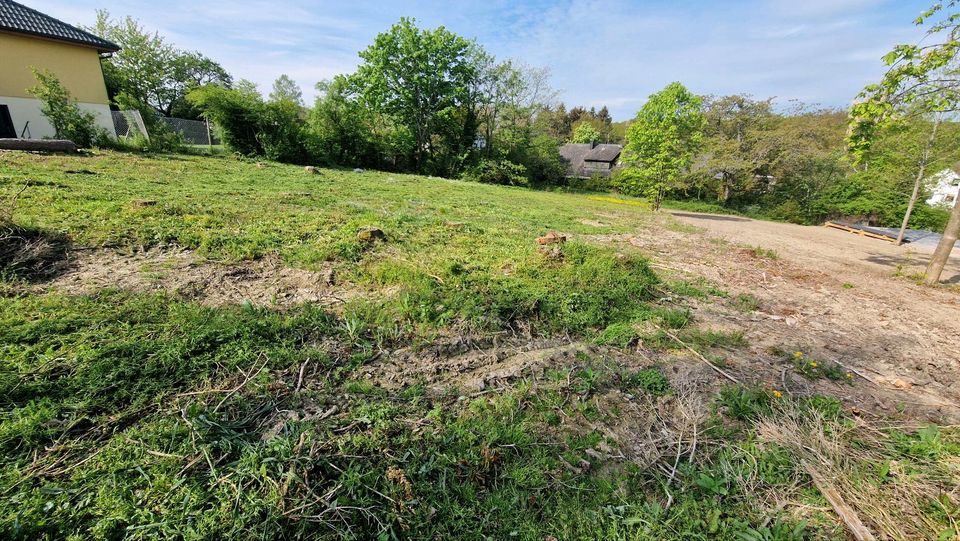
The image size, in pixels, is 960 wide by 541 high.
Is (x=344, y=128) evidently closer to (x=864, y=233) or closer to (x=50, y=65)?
(x=50, y=65)

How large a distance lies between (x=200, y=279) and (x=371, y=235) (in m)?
2.30

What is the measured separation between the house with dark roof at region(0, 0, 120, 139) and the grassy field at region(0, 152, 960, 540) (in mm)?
16470

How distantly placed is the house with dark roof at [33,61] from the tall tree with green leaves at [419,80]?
12787mm

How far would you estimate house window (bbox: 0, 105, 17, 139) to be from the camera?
13734 millimetres

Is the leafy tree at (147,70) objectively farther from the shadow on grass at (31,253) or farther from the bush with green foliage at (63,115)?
the shadow on grass at (31,253)

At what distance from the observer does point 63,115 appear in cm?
1252

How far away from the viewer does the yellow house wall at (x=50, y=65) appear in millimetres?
13945

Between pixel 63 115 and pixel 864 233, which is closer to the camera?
pixel 63 115

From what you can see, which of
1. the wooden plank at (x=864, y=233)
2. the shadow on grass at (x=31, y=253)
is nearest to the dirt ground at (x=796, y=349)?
the shadow on grass at (x=31, y=253)

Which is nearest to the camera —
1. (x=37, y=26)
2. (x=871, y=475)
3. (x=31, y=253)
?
(x=871, y=475)

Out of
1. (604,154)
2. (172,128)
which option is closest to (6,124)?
(172,128)

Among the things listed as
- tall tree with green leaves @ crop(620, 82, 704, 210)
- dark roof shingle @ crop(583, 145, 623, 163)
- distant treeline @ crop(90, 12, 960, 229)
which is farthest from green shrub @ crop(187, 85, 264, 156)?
dark roof shingle @ crop(583, 145, 623, 163)

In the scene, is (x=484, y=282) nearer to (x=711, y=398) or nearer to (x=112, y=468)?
(x=711, y=398)

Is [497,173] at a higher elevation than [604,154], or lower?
lower
